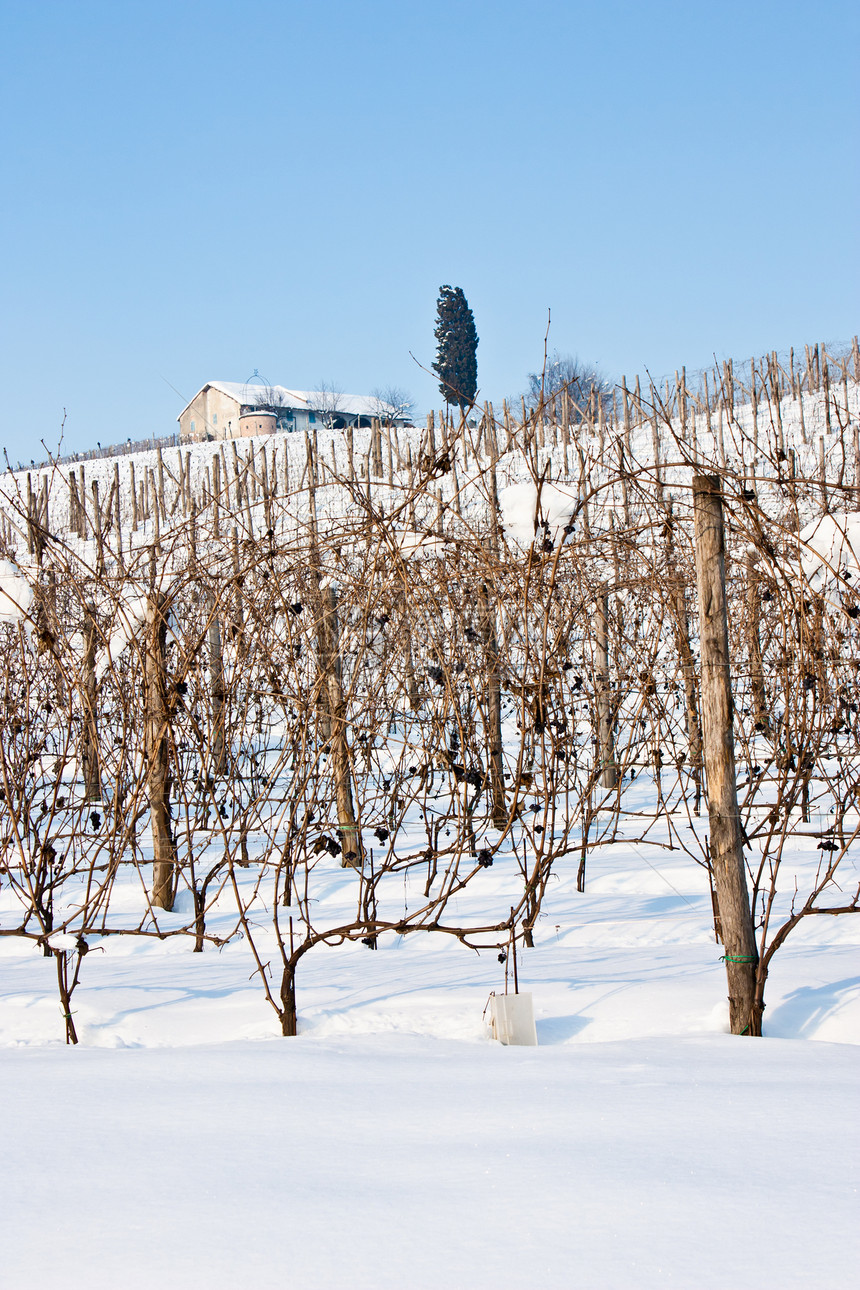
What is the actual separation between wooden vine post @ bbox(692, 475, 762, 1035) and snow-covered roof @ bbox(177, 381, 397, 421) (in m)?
46.3

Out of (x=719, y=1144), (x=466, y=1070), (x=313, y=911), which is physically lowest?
(x=313, y=911)

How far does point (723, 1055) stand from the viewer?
2229 mm

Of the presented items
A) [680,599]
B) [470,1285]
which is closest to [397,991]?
[470,1285]

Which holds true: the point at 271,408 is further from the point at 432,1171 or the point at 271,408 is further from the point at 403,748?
the point at 432,1171

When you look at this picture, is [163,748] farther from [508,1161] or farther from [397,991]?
[508,1161]

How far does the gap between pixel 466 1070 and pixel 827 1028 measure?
1095 mm

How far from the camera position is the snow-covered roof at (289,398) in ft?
161

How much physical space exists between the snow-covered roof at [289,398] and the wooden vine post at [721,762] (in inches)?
1822

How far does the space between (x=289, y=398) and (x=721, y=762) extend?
164 feet

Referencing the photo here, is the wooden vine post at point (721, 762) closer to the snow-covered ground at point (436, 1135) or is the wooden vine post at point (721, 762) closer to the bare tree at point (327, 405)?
the snow-covered ground at point (436, 1135)

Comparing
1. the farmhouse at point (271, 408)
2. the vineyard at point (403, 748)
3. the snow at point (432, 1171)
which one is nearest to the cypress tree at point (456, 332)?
the farmhouse at point (271, 408)

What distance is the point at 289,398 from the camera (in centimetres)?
5028

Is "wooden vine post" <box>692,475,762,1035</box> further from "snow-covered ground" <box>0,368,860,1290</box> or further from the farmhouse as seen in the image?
the farmhouse

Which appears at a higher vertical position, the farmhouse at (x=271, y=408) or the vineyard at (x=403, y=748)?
the farmhouse at (x=271, y=408)
